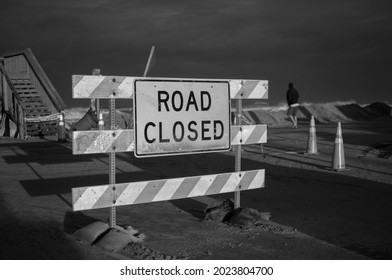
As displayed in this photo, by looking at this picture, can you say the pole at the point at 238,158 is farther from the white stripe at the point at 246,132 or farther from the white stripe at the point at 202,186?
the white stripe at the point at 202,186

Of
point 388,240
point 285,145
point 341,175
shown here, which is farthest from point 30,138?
point 388,240

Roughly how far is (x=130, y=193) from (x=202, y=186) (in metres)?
0.99

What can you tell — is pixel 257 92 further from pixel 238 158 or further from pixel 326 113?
pixel 326 113

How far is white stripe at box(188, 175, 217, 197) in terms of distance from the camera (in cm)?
629

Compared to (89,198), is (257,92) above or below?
above

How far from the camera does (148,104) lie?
5883 mm

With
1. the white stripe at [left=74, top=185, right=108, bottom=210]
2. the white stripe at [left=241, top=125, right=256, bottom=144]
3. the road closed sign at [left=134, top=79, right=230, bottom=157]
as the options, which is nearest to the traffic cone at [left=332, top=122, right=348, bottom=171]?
the white stripe at [left=241, top=125, right=256, bottom=144]

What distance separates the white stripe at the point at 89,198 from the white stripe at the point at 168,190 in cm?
70

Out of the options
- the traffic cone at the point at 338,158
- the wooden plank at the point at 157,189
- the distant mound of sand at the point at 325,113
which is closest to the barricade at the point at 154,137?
the wooden plank at the point at 157,189

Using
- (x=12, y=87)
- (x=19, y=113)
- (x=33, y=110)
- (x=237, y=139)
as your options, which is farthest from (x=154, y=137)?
(x=33, y=110)

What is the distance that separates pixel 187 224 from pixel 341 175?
5.10 m

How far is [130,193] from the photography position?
5816 mm

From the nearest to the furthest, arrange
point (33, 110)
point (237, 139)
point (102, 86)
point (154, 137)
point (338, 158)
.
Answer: point (102, 86) → point (154, 137) → point (237, 139) → point (338, 158) → point (33, 110)
